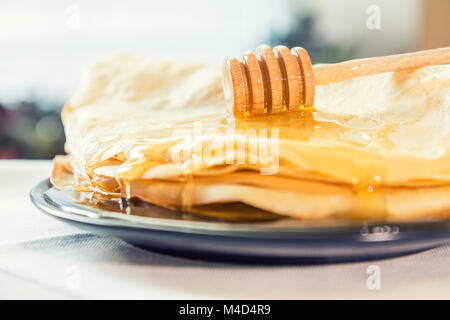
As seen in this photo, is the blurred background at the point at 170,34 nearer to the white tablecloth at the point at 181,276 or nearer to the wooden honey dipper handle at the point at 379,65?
the wooden honey dipper handle at the point at 379,65

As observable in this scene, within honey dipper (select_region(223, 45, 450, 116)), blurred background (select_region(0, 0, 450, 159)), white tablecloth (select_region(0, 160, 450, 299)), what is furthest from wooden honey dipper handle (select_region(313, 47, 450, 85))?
blurred background (select_region(0, 0, 450, 159))

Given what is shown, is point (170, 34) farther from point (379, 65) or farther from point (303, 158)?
point (303, 158)

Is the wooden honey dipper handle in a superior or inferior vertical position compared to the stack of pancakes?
superior

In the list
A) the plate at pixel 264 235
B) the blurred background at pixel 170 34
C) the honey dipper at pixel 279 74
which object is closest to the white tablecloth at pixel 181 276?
the plate at pixel 264 235

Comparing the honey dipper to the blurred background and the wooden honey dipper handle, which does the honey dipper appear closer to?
the wooden honey dipper handle

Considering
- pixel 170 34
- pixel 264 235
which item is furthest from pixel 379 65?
pixel 170 34
